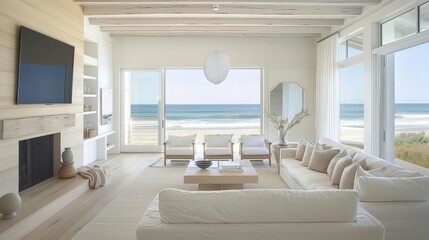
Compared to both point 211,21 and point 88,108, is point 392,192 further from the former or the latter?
point 88,108

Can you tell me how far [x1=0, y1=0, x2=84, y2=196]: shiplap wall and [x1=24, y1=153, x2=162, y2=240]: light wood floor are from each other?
643 millimetres

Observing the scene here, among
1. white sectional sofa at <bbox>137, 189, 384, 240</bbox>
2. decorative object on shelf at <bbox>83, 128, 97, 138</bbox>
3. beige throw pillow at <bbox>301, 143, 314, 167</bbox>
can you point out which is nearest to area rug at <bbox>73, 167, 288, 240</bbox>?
beige throw pillow at <bbox>301, 143, 314, 167</bbox>

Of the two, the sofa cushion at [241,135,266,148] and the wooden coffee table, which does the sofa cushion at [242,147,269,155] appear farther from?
the wooden coffee table

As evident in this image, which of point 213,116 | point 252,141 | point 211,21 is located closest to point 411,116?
point 252,141

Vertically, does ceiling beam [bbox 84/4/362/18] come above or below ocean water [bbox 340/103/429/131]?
above

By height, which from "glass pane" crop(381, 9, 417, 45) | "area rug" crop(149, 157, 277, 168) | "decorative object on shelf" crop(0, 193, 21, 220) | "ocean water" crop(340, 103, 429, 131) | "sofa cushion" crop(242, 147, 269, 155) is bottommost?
"area rug" crop(149, 157, 277, 168)

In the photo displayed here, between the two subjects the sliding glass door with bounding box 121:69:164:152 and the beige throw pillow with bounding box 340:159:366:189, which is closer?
the beige throw pillow with bounding box 340:159:366:189

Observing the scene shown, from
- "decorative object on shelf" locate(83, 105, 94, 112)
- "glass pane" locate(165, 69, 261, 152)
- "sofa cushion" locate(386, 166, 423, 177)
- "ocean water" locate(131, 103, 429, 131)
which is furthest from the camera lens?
"glass pane" locate(165, 69, 261, 152)

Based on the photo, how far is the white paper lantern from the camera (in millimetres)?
5691

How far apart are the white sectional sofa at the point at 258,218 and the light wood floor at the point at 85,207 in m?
1.89

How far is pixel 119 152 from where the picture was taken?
8.98 metres

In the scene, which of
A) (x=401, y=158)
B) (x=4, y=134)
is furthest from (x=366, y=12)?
(x=4, y=134)

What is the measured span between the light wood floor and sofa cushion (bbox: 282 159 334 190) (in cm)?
252

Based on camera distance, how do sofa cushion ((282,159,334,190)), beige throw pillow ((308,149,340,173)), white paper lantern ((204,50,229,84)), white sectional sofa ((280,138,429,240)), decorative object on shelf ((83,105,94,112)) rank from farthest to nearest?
decorative object on shelf ((83,105,94,112))
white paper lantern ((204,50,229,84))
beige throw pillow ((308,149,340,173))
sofa cushion ((282,159,334,190))
white sectional sofa ((280,138,429,240))
